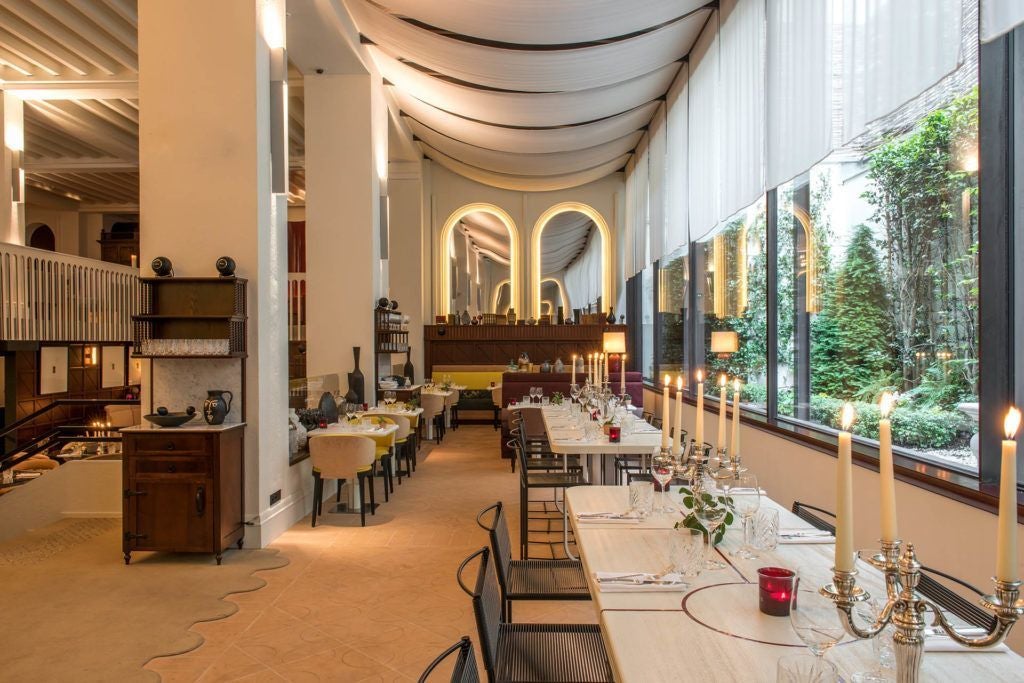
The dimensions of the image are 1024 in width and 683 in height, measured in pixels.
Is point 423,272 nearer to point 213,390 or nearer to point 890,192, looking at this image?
point 213,390

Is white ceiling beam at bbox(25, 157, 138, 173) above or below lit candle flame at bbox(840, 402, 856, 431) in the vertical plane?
above

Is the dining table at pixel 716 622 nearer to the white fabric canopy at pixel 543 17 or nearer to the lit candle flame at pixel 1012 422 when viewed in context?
the lit candle flame at pixel 1012 422

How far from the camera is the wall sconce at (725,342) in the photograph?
8.00 meters

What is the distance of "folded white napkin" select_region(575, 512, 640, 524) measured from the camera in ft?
10.2

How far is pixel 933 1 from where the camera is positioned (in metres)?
3.54

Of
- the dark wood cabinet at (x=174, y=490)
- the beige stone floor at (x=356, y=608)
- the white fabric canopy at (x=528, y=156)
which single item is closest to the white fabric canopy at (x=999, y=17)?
the beige stone floor at (x=356, y=608)

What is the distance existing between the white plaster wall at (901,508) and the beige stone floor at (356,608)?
5.96 feet

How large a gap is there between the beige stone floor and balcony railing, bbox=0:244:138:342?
19.3ft

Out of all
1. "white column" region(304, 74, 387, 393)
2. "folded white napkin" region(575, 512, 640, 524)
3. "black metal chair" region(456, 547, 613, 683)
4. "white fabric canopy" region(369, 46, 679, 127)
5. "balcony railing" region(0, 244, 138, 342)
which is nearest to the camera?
"black metal chair" region(456, 547, 613, 683)

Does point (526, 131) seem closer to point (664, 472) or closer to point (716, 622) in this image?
point (664, 472)

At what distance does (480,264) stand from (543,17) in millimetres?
13512

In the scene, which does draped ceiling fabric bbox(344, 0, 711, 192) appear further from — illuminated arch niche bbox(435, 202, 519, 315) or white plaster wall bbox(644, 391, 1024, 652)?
white plaster wall bbox(644, 391, 1024, 652)

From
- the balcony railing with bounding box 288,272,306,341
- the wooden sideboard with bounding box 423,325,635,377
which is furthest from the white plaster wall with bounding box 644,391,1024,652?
the balcony railing with bounding box 288,272,306,341

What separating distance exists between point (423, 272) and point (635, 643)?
13858mm
